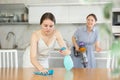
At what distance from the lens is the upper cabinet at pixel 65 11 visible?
4.27 m

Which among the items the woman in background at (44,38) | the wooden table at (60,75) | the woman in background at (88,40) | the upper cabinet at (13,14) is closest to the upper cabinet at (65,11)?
the upper cabinet at (13,14)

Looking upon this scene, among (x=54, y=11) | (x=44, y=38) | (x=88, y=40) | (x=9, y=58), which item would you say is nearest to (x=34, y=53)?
(x=44, y=38)

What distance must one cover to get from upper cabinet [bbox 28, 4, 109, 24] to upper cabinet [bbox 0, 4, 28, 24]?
211mm

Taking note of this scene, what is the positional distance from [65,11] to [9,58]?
183 cm

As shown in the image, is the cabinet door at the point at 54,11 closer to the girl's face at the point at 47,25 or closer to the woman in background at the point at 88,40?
the woman in background at the point at 88,40

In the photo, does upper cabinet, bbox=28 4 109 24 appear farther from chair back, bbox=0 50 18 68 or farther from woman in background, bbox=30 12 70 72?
woman in background, bbox=30 12 70 72

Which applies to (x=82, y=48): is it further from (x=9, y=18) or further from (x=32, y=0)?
(x=9, y=18)

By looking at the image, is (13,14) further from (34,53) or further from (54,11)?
(34,53)

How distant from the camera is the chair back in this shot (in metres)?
2.62

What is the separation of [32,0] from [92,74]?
2.50 meters

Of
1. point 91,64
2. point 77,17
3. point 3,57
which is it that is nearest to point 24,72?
point 3,57

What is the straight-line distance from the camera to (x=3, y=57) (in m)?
2.62

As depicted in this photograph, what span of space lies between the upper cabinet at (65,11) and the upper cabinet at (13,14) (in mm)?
211

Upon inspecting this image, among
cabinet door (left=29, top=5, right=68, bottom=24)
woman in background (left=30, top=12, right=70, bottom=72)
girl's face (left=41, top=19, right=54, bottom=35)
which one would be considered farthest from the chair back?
cabinet door (left=29, top=5, right=68, bottom=24)
